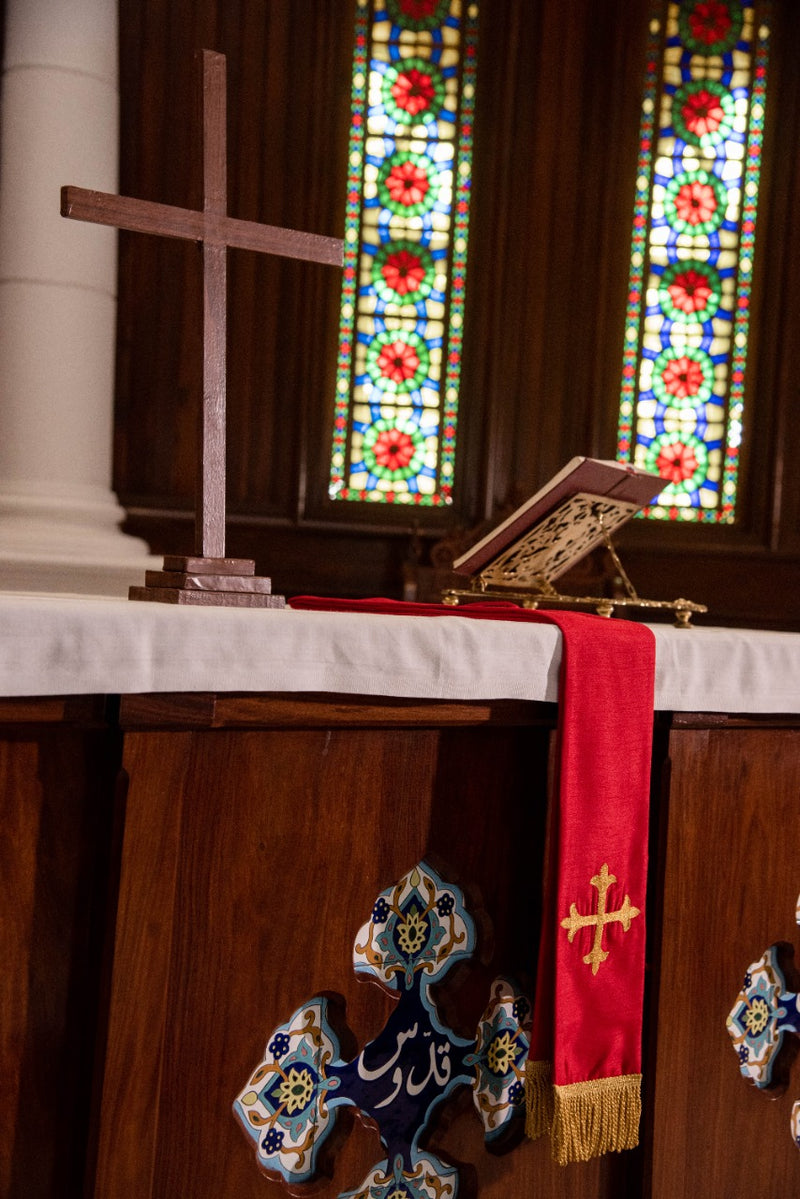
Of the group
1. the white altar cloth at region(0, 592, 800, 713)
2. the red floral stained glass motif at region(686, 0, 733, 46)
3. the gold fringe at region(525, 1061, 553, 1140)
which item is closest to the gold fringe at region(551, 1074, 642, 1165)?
the gold fringe at region(525, 1061, 553, 1140)

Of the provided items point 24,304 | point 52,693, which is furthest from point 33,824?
point 24,304

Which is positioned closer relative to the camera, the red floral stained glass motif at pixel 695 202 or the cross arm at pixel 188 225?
the cross arm at pixel 188 225

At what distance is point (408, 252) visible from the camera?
5035 millimetres

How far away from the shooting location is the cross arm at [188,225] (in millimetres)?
1918

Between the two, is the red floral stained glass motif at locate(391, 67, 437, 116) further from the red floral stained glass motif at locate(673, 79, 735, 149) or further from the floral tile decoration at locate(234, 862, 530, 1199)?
the floral tile decoration at locate(234, 862, 530, 1199)

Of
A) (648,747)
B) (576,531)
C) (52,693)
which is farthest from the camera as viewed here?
(576,531)

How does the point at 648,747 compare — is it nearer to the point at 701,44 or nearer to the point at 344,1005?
the point at 344,1005

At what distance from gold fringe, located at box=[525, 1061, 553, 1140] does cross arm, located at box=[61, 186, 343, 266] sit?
1448 mm

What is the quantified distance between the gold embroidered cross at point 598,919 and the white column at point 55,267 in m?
2.19

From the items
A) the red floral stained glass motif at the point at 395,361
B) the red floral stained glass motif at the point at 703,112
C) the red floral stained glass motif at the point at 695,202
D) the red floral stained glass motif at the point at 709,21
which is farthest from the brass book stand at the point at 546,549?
the red floral stained glass motif at the point at 709,21

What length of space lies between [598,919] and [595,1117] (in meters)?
0.30

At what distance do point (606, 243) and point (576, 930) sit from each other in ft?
12.6

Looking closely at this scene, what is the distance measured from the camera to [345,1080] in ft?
5.89

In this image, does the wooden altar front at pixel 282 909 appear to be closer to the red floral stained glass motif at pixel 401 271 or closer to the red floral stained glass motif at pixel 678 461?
the red floral stained glass motif at pixel 678 461
